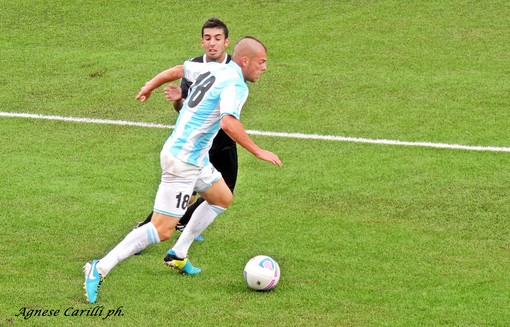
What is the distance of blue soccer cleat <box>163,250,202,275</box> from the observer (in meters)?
10.4

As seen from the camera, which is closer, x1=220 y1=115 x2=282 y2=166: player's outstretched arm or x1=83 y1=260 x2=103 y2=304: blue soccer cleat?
x1=220 y1=115 x2=282 y2=166: player's outstretched arm

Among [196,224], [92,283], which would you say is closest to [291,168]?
[196,224]

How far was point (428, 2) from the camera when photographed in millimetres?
21172

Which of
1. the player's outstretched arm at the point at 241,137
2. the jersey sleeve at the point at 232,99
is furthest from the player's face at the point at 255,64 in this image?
the player's outstretched arm at the point at 241,137

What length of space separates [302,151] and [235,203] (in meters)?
2.30

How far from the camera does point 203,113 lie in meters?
9.80

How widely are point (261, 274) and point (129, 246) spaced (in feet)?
4.19

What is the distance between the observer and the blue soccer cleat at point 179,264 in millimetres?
10359

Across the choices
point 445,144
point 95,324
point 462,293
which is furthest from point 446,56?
point 95,324

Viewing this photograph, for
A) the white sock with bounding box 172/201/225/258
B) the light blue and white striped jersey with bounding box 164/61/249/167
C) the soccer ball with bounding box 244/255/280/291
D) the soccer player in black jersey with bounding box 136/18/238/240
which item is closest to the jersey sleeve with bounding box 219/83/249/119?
the light blue and white striped jersey with bounding box 164/61/249/167

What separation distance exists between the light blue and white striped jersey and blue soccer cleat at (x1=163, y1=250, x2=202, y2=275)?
3.45 ft

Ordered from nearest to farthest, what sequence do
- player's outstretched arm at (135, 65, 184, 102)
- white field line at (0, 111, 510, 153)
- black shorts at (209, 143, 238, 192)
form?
player's outstretched arm at (135, 65, 184, 102) < black shorts at (209, 143, 238, 192) < white field line at (0, 111, 510, 153)

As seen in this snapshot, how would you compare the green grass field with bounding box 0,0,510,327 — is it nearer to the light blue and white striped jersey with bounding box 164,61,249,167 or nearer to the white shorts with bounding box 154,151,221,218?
the white shorts with bounding box 154,151,221,218

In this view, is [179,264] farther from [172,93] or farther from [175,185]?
[172,93]
